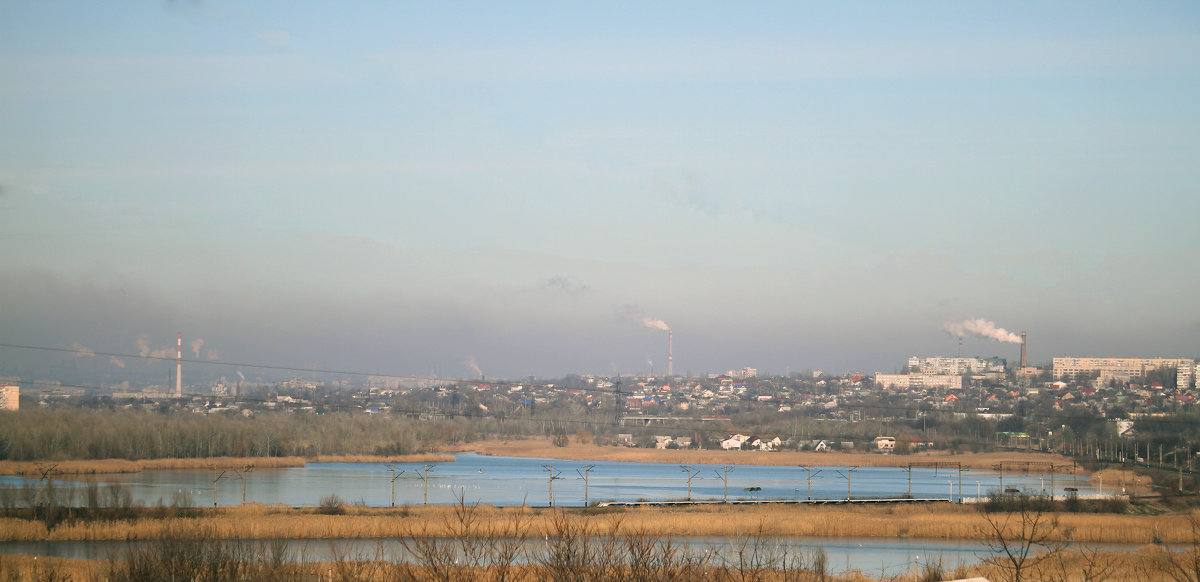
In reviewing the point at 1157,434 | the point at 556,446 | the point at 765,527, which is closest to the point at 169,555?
the point at 765,527

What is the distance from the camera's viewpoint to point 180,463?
103500 millimetres

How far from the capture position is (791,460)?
440 feet

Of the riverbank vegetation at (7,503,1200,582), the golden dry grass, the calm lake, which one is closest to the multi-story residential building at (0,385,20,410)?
the calm lake

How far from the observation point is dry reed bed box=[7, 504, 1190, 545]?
46094 mm

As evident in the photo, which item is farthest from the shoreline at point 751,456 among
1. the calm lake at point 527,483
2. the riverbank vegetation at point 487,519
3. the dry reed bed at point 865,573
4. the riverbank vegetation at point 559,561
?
the dry reed bed at point 865,573

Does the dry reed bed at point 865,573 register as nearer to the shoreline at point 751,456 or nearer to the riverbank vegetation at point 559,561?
the riverbank vegetation at point 559,561

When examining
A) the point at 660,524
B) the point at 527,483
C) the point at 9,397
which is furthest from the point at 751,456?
the point at 660,524

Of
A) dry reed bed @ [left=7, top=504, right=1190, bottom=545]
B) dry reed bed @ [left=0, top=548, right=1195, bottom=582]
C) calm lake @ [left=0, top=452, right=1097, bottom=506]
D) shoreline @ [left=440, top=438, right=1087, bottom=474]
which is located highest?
dry reed bed @ [left=0, top=548, right=1195, bottom=582]

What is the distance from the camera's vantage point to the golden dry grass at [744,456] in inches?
5074

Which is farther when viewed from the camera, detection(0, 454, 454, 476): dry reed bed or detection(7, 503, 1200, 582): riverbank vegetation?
detection(0, 454, 454, 476): dry reed bed

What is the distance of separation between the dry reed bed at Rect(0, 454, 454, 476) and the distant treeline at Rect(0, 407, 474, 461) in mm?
1450

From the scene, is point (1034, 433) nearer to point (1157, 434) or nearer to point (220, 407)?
point (1157, 434)

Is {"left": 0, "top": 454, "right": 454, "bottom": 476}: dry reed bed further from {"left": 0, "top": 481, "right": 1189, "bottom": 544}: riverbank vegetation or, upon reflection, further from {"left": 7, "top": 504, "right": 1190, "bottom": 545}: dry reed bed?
{"left": 7, "top": 504, "right": 1190, "bottom": 545}: dry reed bed

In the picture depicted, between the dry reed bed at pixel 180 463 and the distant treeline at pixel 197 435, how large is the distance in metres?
1.45
